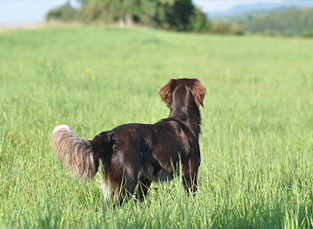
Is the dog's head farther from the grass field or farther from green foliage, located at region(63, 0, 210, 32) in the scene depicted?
green foliage, located at region(63, 0, 210, 32)

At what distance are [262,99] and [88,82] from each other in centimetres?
428

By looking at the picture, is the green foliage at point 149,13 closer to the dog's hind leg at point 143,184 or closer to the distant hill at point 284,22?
the dog's hind leg at point 143,184

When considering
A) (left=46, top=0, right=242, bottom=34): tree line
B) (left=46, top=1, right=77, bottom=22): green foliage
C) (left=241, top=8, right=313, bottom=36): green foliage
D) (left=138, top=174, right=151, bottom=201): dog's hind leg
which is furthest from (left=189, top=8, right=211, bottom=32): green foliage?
(left=241, top=8, right=313, bottom=36): green foliage

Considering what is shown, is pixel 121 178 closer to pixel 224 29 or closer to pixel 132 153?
pixel 132 153

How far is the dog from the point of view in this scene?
259cm

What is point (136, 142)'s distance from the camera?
271 cm

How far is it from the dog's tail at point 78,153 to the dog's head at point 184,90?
3.67 ft

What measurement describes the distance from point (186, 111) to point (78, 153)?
1.29 m

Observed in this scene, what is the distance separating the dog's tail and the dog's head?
1119mm

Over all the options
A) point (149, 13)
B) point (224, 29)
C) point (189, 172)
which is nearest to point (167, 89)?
point (189, 172)

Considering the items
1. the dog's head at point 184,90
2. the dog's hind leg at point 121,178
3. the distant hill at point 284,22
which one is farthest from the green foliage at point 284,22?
the dog's hind leg at point 121,178

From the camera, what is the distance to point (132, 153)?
264 centimetres

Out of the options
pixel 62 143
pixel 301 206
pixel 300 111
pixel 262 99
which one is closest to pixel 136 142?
pixel 62 143

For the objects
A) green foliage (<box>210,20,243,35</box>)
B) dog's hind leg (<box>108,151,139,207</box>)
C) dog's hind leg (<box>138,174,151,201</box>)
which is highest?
green foliage (<box>210,20,243,35</box>)
